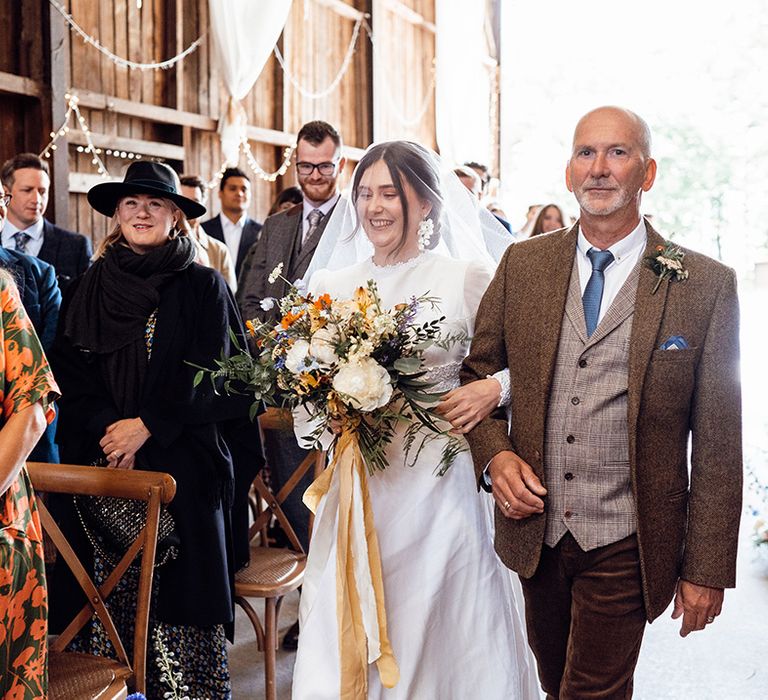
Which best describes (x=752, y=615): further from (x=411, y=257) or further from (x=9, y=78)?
(x=9, y=78)

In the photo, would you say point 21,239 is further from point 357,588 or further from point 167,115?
point 167,115

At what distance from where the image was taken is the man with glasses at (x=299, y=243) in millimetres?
4199

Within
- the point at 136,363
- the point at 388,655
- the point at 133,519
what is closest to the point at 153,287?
the point at 136,363

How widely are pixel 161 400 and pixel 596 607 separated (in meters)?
1.47

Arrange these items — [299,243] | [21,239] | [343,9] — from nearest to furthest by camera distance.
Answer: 1. [299,243]
2. [21,239]
3. [343,9]

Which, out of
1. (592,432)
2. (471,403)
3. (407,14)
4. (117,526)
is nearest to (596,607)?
(592,432)

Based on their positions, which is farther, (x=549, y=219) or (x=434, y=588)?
(x=549, y=219)

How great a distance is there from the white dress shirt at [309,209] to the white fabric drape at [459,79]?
853cm

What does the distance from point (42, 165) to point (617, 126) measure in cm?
336

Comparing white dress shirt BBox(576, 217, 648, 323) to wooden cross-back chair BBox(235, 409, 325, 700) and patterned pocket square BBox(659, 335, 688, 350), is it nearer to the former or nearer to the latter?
patterned pocket square BBox(659, 335, 688, 350)

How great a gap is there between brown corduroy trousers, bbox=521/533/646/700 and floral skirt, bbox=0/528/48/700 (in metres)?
1.12

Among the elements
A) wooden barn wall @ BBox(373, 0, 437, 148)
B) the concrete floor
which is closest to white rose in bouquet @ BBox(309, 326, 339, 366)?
the concrete floor

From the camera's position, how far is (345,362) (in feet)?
7.73

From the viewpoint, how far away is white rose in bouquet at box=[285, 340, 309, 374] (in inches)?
93.9
